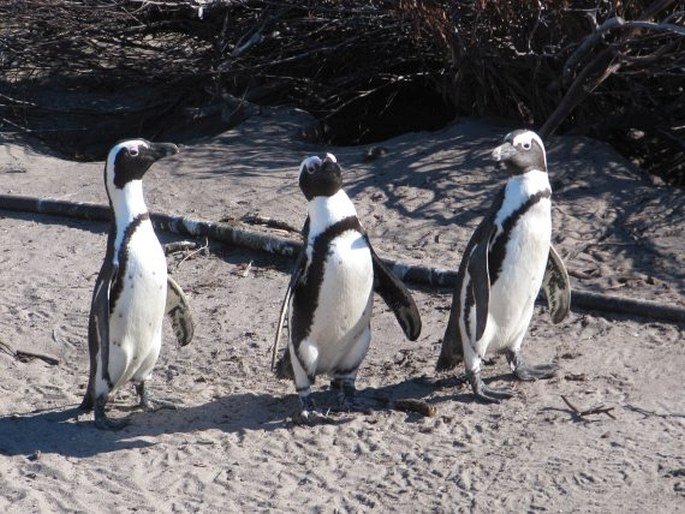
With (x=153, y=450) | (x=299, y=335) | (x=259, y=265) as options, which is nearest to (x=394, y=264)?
(x=259, y=265)

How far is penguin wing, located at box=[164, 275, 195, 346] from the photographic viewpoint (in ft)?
16.1

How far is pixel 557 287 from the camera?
495 centimetres

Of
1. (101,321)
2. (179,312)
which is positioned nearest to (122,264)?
(101,321)

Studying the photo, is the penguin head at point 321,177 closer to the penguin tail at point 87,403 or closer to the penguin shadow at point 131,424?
the penguin shadow at point 131,424

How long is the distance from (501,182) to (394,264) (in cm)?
102

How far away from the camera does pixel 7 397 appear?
4.86m

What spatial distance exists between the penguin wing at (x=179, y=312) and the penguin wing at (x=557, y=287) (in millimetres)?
1364

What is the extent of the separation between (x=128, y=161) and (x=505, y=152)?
1328 mm

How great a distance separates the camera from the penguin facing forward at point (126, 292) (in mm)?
4531

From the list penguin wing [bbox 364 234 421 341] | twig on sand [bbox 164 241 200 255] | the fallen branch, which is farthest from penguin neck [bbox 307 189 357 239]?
twig on sand [bbox 164 241 200 255]

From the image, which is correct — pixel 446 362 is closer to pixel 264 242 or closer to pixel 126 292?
pixel 126 292

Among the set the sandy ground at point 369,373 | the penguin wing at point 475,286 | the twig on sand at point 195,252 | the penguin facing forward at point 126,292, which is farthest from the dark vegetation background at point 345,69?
the penguin facing forward at point 126,292

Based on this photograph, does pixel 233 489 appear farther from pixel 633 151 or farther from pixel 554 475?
pixel 633 151

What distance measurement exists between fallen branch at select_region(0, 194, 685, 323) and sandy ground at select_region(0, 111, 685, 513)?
0.17 feet
